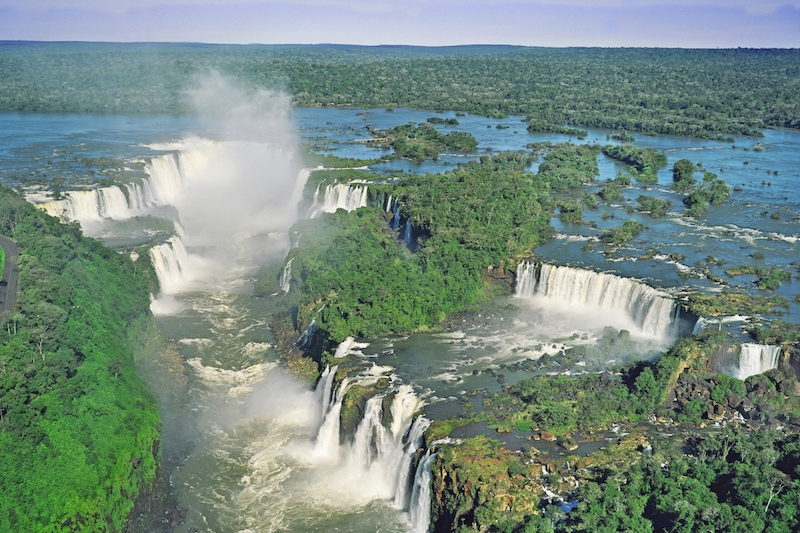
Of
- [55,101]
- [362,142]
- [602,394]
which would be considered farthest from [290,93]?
[602,394]

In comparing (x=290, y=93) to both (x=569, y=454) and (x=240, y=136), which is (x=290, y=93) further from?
(x=569, y=454)

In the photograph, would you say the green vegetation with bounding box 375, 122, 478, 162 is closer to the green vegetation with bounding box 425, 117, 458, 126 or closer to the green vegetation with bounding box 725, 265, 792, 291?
the green vegetation with bounding box 425, 117, 458, 126

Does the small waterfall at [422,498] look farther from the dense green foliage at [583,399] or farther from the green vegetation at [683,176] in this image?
the green vegetation at [683,176]

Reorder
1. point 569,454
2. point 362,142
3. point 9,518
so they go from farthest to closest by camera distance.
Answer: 1. point 362,142
2. point 569,454
3. point 9,518

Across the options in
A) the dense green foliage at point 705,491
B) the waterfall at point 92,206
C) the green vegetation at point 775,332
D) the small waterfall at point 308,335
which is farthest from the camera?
the waterfall at point 92,206

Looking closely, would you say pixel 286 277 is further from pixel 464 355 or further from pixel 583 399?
pixel 583 399

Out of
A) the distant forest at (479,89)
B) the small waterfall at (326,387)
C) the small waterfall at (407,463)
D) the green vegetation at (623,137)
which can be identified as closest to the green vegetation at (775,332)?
the small waterfall at (407,463)
